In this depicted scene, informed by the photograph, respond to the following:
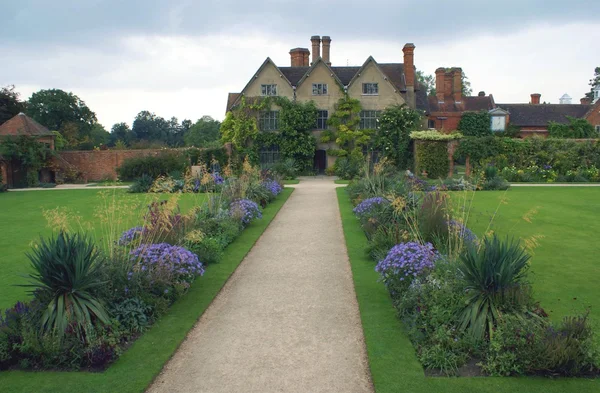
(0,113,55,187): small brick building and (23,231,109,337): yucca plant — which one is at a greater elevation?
(0,113,55,187): small brick building

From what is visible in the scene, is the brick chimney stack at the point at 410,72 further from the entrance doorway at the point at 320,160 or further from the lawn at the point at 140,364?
the lawn at the point at 140,364

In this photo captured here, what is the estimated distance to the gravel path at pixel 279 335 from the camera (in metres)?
5.64

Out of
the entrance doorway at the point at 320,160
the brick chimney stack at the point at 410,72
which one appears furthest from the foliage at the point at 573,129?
the entrance doorway at the point at 320,160

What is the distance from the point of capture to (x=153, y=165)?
107ft

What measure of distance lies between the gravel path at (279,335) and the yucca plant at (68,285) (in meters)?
1.28

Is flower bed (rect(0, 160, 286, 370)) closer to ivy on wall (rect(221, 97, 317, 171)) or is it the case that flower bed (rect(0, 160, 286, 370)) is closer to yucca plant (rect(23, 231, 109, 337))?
yucca plant (rect(23, 231, 109, 337))

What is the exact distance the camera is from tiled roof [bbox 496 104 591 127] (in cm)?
4901

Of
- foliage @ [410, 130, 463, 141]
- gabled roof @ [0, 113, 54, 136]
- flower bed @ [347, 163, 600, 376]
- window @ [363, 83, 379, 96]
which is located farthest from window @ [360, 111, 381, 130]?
flower bed @ [347, 163, 600, 376]

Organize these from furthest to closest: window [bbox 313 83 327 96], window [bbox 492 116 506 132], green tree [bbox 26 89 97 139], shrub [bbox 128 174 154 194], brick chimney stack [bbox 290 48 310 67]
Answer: green tree [bbox 26 89 97 139] < window [bbox 492 116 506 132] < brick chimney stack [bbox 290 48 310 67] < window [bbox 313 83 327 96] < shrub [bbox 128 174 154 194]

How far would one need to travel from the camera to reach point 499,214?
16.5m

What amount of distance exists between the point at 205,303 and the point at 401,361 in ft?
11.4

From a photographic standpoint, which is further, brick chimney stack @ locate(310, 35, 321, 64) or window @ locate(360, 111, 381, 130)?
brick chimney stack @ locate(310, 35, 321, 64)

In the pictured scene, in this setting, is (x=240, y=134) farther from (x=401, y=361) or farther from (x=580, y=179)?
(x=401, y=361)

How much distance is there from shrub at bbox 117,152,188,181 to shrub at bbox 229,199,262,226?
17902 millimetres
